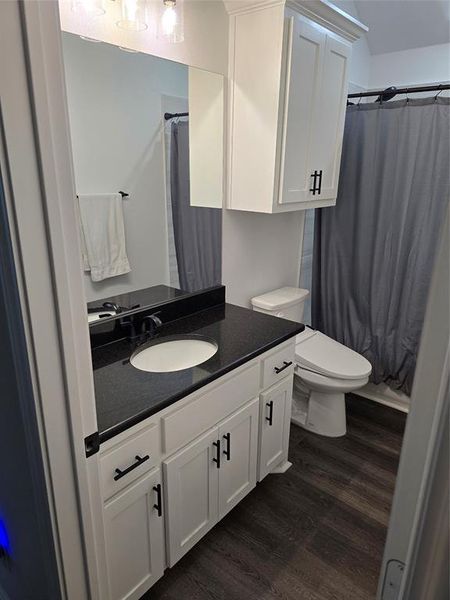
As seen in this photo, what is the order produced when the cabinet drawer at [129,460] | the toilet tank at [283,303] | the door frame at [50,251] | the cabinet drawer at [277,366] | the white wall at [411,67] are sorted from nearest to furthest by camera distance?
the door frame at [50,251]
the cabinet drawer at [129,460]
the cabinet drawer at [277,366]
the toilet tank at [283,303]
the white wall at [411,67]

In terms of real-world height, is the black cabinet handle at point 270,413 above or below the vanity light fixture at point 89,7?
below

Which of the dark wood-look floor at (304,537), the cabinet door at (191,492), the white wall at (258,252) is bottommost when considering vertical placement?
the dark wood-look floor at (304,537)

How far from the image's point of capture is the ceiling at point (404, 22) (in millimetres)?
2412

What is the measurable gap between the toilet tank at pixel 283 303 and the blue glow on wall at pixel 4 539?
5.07 feet

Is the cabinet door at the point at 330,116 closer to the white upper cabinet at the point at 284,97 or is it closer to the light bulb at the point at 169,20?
the white upper cabinet at the point at 284,97

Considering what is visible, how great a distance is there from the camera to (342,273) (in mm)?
2707

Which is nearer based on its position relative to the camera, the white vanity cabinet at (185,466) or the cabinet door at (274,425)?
the white vanity cabinet at (185,466)

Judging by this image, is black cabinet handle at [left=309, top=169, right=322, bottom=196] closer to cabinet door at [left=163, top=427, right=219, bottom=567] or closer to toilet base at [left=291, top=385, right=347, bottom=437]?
toilet base at [left=291, top=385, right=347, bottom=437]

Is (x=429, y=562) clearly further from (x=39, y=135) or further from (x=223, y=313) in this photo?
(x=223, y=313)

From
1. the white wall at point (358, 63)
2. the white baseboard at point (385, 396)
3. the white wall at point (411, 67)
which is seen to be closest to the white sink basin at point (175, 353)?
the white baseboard at point (385, 396)

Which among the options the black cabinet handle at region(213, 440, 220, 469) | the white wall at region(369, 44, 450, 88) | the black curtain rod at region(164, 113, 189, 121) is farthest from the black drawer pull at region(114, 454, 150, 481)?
the white wall at region(369, 44, 450, 88)

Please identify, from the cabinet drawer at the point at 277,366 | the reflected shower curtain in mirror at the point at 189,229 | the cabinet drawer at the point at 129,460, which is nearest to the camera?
the cabinet drawer at the point at 129,460

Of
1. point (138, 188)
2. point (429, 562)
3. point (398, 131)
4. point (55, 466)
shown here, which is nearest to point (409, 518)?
point (429, 562)

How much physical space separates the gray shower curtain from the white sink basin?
1.35 m
